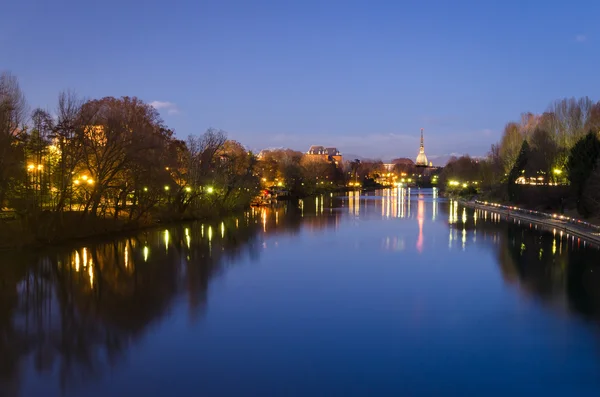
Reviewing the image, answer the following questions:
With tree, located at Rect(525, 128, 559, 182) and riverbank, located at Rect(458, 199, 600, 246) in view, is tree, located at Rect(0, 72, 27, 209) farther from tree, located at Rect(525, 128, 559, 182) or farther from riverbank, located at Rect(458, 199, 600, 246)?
tree, located at Rect(525, 128, 559, 182)

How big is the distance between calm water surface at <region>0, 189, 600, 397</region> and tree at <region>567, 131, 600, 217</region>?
14.8m

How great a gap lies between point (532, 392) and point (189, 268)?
1422cm

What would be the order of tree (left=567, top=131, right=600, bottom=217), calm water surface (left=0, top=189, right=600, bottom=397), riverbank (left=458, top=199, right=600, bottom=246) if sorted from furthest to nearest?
1. tree (left=567, top=131, right=600, bottom=217)
2. riverbank (left=458, top=199, right=600, bottom=246)
3. calm water surface (left=0, top=189, right=600, bottom=397)

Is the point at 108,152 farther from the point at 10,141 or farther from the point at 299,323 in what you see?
the point at 299,323

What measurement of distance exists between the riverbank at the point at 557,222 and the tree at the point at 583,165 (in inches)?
59.1

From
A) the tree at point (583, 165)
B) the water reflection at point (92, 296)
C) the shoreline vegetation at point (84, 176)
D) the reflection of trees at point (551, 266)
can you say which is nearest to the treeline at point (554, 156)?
the tree at point (583, 165)

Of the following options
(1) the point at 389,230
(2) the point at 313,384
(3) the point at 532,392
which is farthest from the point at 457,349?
(1) the point at 389,230

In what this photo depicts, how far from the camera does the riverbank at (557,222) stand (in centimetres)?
2939

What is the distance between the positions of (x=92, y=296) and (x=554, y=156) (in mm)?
51576

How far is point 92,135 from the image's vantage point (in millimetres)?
29906

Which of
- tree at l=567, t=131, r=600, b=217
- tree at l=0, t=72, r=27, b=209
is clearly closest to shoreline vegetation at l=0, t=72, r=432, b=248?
tree at l=0, t=72, r=27, b=209

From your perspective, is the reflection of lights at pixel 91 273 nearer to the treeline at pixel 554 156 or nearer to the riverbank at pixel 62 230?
the riverbank at pixel 62 230

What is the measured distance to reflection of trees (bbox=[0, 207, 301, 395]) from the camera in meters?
10.3

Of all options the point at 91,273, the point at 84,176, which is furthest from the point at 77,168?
the point at 91,273
